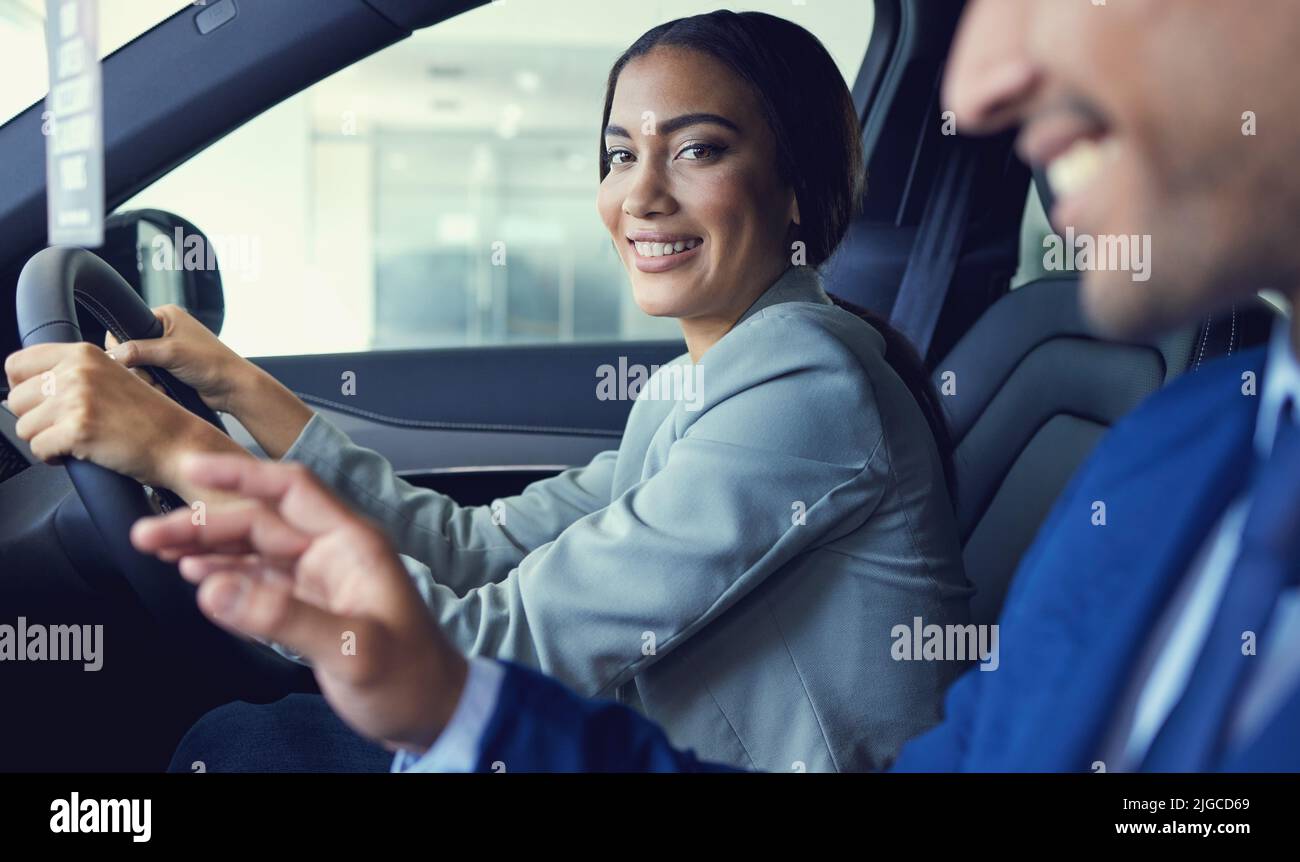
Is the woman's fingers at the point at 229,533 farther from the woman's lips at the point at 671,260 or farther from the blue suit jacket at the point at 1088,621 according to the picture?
the woman's lips at the point at 671,260

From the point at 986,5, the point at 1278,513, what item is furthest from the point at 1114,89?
the point at 1278,513

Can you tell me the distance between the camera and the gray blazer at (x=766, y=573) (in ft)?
2.79

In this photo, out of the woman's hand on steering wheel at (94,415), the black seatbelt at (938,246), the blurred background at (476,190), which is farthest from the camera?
the blurred background at (476,190)

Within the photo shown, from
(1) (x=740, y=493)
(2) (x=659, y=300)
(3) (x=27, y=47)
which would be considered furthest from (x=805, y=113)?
(3) (x=27, y=47)

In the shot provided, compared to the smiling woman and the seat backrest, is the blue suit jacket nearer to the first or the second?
the smiling woman

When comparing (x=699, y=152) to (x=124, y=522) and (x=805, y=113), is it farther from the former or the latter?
(x=124, y=522)

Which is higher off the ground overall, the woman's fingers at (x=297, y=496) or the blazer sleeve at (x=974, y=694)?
the woman's fingers at (x=297, y=496)

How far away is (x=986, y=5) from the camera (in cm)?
43

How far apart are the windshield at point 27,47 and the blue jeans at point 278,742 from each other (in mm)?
532

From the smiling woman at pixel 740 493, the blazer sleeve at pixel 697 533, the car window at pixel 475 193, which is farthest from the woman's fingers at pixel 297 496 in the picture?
the car window at pixel 475 193

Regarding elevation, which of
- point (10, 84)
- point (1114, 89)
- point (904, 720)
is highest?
point (10, 84)

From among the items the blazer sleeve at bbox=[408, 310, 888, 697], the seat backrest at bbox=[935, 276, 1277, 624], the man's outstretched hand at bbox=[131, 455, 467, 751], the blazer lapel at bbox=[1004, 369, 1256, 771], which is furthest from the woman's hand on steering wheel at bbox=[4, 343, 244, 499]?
the seat backrest at bbox=[935, 276, 1277, 624]

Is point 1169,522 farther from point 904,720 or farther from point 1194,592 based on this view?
point 904,720
